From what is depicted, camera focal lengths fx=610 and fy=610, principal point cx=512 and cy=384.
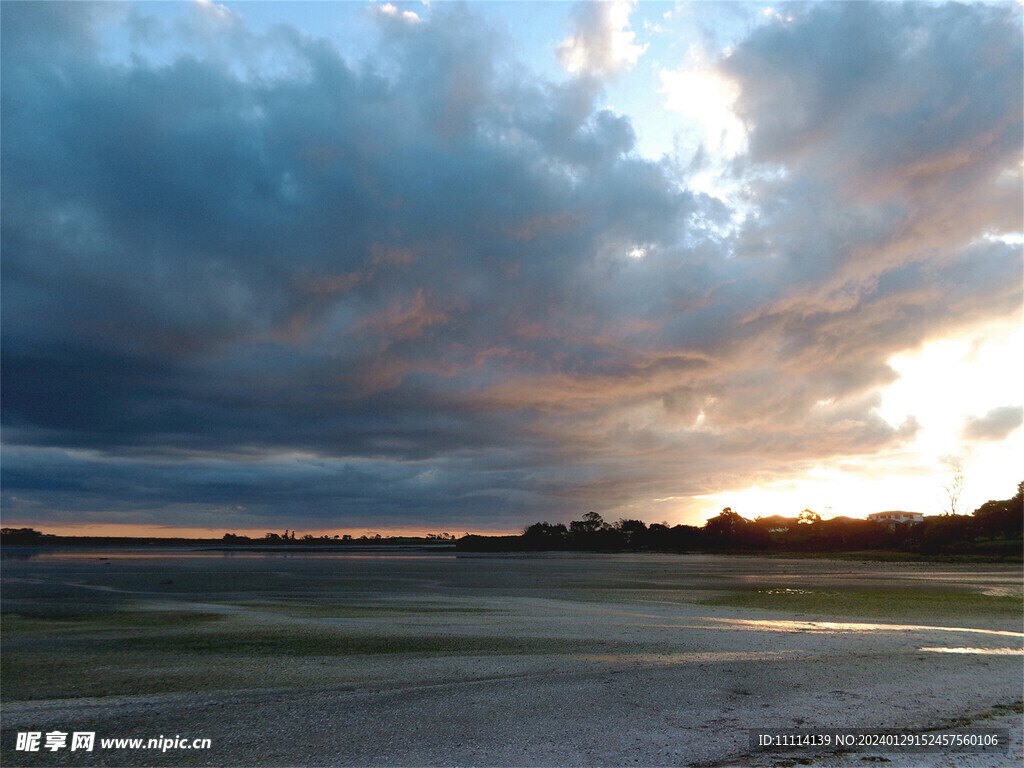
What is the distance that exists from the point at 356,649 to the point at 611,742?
1003cm

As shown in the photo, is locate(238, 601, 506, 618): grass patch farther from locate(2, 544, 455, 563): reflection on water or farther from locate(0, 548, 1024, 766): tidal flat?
locate(2, 544, 455, 563): reflection on water

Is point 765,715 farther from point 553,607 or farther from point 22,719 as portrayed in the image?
point 553,607

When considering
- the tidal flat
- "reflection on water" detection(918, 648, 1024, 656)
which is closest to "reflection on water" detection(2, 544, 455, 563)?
the tidal flat

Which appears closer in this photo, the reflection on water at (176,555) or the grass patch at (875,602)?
the grass patch at (875,602)

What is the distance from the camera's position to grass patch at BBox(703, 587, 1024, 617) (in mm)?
25125

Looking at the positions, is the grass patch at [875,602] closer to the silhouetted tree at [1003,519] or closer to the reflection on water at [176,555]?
the reflection on water at [176,555]

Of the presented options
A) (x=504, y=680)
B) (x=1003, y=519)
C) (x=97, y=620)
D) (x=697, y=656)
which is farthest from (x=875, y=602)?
(x=1003, y=519)

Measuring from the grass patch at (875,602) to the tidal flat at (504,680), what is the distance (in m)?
0.39

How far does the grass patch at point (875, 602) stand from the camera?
25125mm

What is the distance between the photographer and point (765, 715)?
10078 mm

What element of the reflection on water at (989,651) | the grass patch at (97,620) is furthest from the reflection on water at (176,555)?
the reflection on water at (989,651)

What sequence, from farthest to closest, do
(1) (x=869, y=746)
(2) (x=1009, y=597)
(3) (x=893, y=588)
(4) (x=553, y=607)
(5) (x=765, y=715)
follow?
(3) (x=893, y=588)
(2) (x=1009, y=597)
(4) (x=553, y=607)
(5) (x=765, y=715)
(1) (x=869, y=746)

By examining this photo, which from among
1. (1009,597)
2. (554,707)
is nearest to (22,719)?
(554,707)

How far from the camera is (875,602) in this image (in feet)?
94.1
